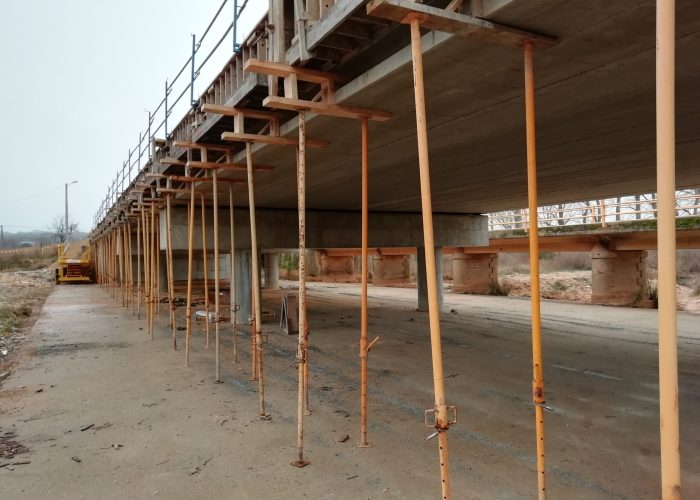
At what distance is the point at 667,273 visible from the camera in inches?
81.7

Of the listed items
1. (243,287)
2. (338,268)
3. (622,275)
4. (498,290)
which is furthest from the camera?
(338,268)

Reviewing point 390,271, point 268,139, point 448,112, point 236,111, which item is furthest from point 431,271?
point 390,271

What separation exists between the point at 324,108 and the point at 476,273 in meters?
22.8

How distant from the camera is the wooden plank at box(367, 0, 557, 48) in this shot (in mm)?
3369

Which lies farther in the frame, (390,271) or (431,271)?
(390,271)

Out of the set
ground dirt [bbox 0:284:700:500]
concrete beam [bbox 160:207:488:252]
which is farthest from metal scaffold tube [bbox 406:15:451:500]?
concrete beam [bbox 160:207:488:252]

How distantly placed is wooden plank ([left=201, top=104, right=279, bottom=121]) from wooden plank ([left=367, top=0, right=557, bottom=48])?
3.38m

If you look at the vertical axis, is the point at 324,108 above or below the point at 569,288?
above

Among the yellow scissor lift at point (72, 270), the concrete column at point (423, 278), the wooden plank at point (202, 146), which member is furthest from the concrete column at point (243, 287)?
the yellow scissor lift at point (72, 270)

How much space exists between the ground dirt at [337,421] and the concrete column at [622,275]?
296 inches

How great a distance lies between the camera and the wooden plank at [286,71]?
16.3 feet

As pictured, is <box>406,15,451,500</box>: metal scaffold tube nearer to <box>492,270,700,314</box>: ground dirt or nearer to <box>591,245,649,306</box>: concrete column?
<box>591,245,649,306</box>: concrete column

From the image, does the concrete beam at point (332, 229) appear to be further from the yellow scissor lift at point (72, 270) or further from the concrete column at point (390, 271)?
the yellow scissor lift at point (72, 270)

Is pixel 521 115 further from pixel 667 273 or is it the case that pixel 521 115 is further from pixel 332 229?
pixel 332 229
